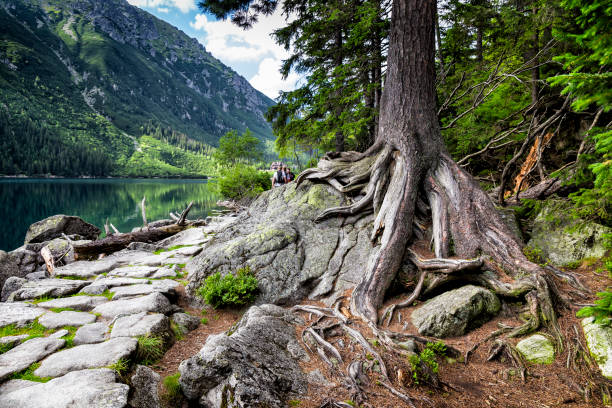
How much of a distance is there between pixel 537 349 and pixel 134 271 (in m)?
8.87

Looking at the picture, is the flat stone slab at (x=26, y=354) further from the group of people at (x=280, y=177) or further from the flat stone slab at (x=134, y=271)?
the group of people at (x=280, y=177)

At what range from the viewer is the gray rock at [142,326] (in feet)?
12.8

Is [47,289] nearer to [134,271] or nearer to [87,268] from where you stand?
[134,271]

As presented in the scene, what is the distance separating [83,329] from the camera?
4.09 metres

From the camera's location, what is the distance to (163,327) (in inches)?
165

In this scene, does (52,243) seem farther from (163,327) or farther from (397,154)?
(397,154)

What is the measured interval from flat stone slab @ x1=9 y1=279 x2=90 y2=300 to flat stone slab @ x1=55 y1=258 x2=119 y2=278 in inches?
43.8

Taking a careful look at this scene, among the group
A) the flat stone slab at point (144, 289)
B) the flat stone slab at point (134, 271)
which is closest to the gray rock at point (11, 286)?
the flat stone slab at point (134, 271)

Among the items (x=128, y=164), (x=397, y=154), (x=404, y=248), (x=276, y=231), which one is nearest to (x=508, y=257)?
(x=404, y=248)

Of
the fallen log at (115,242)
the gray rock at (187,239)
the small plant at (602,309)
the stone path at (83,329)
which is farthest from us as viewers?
the gray rock at (187,239)

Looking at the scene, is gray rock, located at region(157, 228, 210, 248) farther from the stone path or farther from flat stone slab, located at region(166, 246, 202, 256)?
the stone path

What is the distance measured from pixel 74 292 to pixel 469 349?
26.3 feet

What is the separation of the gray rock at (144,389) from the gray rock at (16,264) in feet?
29.1

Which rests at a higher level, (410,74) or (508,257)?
(410,74)
